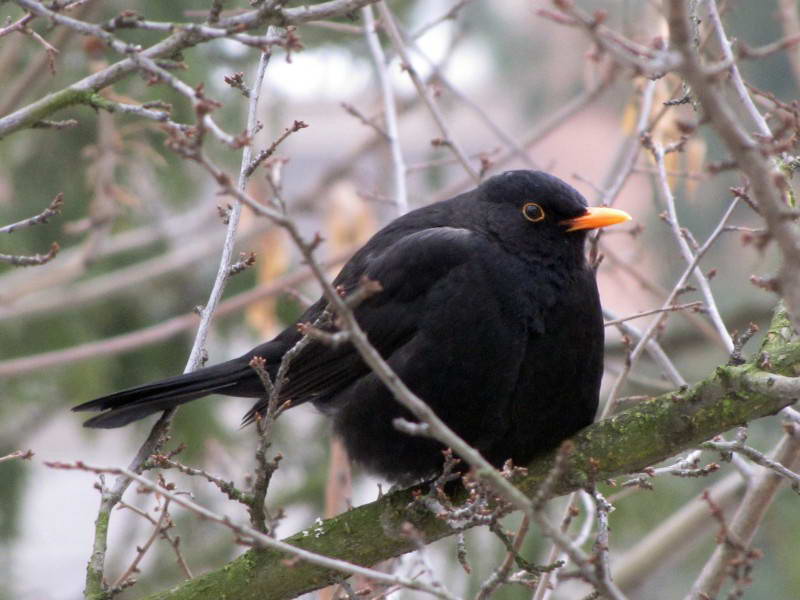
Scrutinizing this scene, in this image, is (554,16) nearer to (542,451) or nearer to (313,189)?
(542,451)

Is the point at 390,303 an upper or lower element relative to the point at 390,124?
lower

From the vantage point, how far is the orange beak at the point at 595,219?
140 inches

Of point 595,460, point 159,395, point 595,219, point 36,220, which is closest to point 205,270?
point 159,395

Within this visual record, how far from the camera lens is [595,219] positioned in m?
3.63

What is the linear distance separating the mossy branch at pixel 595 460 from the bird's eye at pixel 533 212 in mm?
894

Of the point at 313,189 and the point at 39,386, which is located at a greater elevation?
the point at 313,189

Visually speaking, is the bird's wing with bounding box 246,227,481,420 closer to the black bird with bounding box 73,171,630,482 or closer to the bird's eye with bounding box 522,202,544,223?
the black bird with bounding box 73,171,630,482

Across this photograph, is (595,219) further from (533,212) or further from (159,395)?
(159,395)

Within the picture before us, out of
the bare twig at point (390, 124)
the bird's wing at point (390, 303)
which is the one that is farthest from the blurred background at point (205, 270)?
the bird's wing at point (390, 303)

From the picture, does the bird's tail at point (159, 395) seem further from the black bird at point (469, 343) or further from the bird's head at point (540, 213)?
the bird's head at point (540, 213)

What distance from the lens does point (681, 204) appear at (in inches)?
319

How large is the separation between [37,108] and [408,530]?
138cm

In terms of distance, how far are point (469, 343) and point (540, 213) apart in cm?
62

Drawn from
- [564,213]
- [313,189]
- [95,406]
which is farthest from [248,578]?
[313,189]
